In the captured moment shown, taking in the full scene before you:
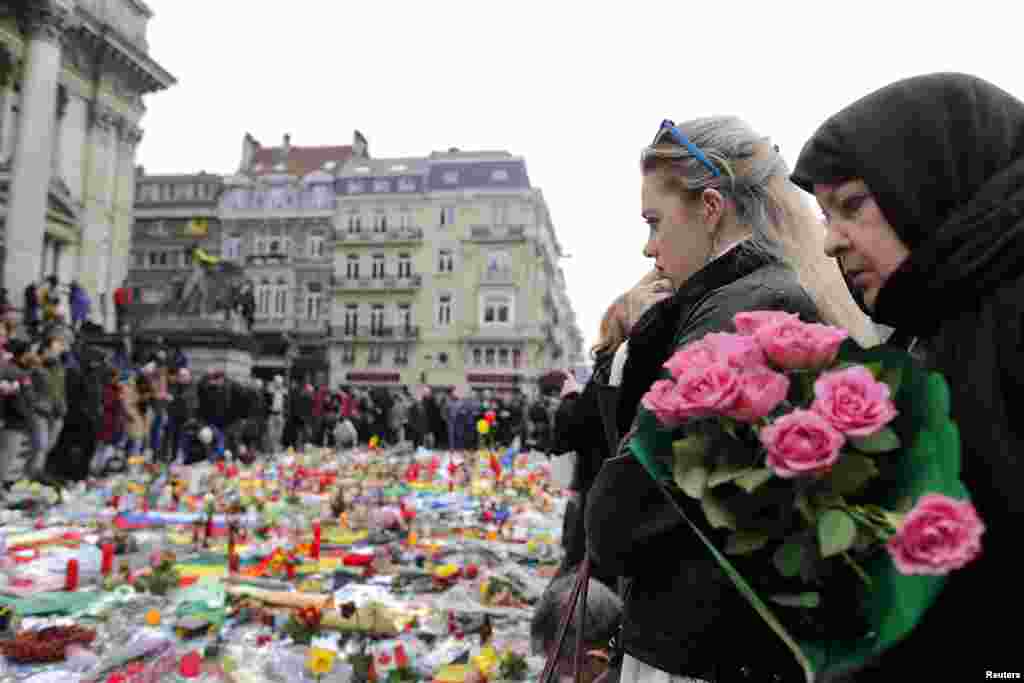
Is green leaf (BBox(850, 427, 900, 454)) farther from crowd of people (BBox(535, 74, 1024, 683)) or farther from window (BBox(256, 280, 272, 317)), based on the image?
window (BBox(256, 280, 272, 317))

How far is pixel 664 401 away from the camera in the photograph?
1182 millimetres

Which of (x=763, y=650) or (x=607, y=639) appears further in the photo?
(x=607, y=639)

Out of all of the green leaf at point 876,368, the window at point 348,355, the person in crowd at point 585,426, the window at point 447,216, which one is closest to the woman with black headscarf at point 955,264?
the green leaf at point 876,368

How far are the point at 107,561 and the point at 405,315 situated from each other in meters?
48.4

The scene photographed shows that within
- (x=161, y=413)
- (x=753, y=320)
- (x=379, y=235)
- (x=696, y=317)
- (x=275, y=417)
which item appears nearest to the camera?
(x=753, y=320)

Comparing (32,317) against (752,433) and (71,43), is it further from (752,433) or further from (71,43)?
(752,433)

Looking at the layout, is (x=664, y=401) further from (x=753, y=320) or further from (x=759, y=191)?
(x=759, y=191)

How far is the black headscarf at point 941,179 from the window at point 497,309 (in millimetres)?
50279

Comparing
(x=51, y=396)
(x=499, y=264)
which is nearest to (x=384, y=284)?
(x=499, y=264)

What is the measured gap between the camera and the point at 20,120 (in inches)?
917

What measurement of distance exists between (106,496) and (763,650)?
9528 mm

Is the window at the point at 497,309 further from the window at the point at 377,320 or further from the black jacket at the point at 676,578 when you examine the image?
the black jacket at the point at 676,578

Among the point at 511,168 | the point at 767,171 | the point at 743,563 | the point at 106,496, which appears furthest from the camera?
the point at 511,168

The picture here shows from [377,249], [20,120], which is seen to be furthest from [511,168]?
[20,120]
